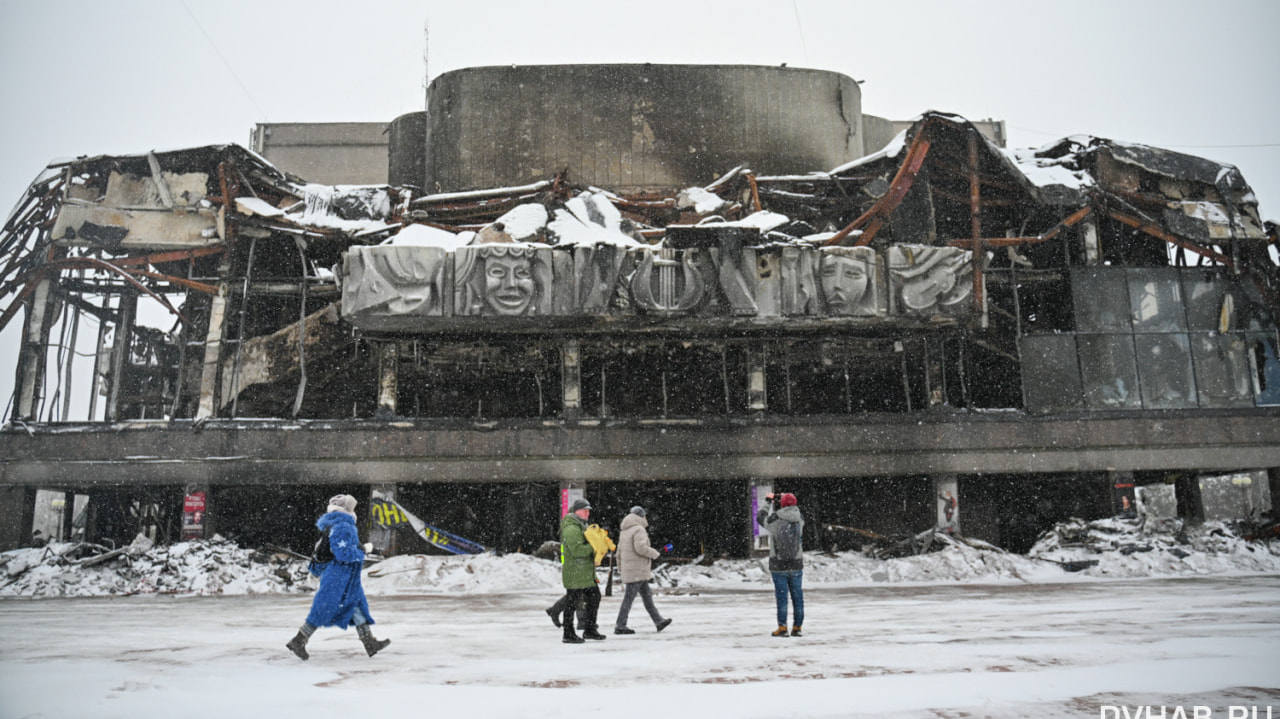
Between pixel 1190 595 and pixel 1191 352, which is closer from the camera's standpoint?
pixel 1190 595

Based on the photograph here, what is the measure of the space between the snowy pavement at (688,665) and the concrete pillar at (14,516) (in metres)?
15.8

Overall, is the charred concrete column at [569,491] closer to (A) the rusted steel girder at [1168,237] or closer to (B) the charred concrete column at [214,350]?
(B) the charred concrete column at [214,350]

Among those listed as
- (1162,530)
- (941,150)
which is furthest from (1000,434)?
(941,150)

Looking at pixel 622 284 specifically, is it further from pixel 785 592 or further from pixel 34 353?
pixel 34 353

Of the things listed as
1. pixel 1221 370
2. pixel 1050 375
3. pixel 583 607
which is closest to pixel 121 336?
pixel 583 607

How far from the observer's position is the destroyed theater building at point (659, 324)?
26578 mm

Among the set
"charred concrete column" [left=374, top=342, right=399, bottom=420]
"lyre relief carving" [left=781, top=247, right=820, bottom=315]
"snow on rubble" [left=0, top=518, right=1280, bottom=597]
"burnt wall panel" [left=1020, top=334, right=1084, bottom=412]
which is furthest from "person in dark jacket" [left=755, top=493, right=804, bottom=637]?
"burnt wall panel" [left=1020, top=334, right=1084, bottom=412]

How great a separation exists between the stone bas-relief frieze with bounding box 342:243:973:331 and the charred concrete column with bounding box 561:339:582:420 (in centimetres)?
202

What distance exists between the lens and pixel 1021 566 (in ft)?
72.6

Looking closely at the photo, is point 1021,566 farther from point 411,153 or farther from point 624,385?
point 411,153

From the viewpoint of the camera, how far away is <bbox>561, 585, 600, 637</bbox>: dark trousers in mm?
9914

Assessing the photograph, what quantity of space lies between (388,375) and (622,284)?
26.7ft

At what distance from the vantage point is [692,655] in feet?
28.2

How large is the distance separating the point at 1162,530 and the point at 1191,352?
7.02 m
